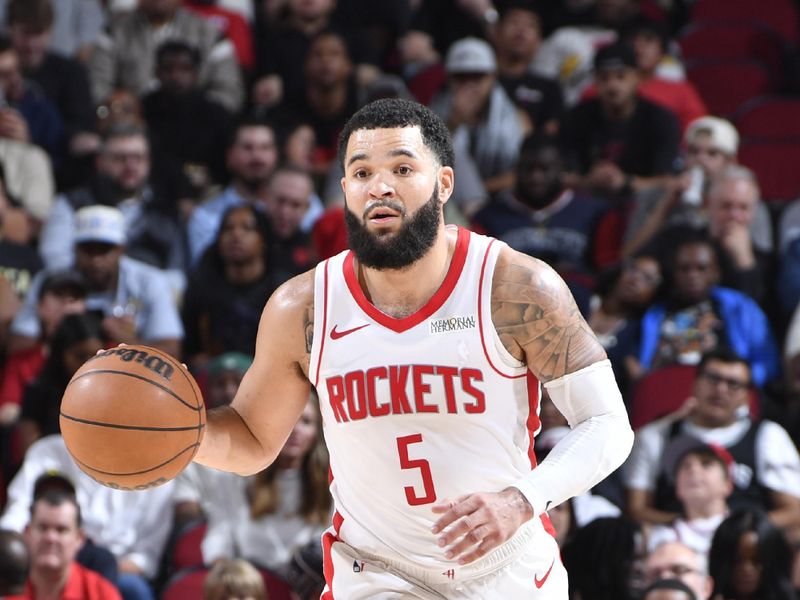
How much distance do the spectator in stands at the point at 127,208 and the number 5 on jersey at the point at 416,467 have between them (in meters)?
5.53

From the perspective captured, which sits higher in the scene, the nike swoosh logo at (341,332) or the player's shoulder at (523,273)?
the player's shoulder at (523,273)

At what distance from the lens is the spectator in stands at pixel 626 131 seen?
1039cm

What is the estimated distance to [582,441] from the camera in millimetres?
4035

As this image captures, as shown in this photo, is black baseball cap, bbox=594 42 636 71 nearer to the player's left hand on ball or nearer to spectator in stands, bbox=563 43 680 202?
spectator in stands, bbox=563 43 680 202

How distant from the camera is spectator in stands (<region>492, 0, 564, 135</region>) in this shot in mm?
10984

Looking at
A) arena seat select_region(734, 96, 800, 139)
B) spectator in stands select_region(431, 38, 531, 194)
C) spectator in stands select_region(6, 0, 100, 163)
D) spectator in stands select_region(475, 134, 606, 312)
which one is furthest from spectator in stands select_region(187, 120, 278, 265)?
arena seat select_region(734, 96, 800, 139)

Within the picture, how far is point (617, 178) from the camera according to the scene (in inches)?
404

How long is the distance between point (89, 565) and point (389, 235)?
3603mm

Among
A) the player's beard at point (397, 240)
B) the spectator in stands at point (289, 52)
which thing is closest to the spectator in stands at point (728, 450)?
the player's beard at point (397, 240)

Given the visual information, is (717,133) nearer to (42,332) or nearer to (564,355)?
(42,332)

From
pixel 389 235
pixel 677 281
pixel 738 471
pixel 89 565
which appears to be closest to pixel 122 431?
pixel 389 235

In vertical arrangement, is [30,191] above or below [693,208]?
above

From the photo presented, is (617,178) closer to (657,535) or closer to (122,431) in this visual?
(657,535)

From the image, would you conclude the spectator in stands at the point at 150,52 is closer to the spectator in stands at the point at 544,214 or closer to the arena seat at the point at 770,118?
the spectator in stands at the point at 544,214
